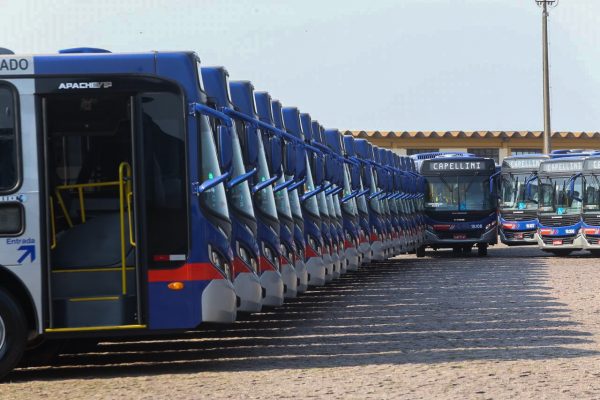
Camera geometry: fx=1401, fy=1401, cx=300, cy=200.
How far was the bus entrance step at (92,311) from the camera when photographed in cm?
1190

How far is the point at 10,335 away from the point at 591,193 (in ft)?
91.9

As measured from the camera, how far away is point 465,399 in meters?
9.91

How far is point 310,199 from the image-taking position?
20.8 meters

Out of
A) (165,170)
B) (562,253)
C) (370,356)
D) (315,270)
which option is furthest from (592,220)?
(165,170)

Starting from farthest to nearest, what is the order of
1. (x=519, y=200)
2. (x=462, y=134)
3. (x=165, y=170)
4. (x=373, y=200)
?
(x=462, y=134)
(x=519, y=200)
(x=373, y=200)
(x=165, y=170)

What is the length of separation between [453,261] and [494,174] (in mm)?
5980

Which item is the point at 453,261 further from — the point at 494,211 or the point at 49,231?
the point at 49,231

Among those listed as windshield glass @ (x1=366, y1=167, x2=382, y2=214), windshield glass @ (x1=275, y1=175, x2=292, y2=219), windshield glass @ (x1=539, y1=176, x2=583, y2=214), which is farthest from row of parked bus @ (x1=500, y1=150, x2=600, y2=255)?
windshield glass @ (x1=275, y1=175, x2=292, y2=219)

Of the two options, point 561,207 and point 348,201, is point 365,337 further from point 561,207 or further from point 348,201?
point 561,207

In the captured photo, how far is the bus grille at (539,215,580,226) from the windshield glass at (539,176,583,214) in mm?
212

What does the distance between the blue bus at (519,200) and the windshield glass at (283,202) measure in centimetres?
2480

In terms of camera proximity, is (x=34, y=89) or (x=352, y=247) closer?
(x=34, y=89)

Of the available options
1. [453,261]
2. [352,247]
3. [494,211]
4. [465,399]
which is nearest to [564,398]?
[465,399]

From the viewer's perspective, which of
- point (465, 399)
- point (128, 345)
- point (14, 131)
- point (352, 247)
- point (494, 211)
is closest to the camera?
point (465, 399)
